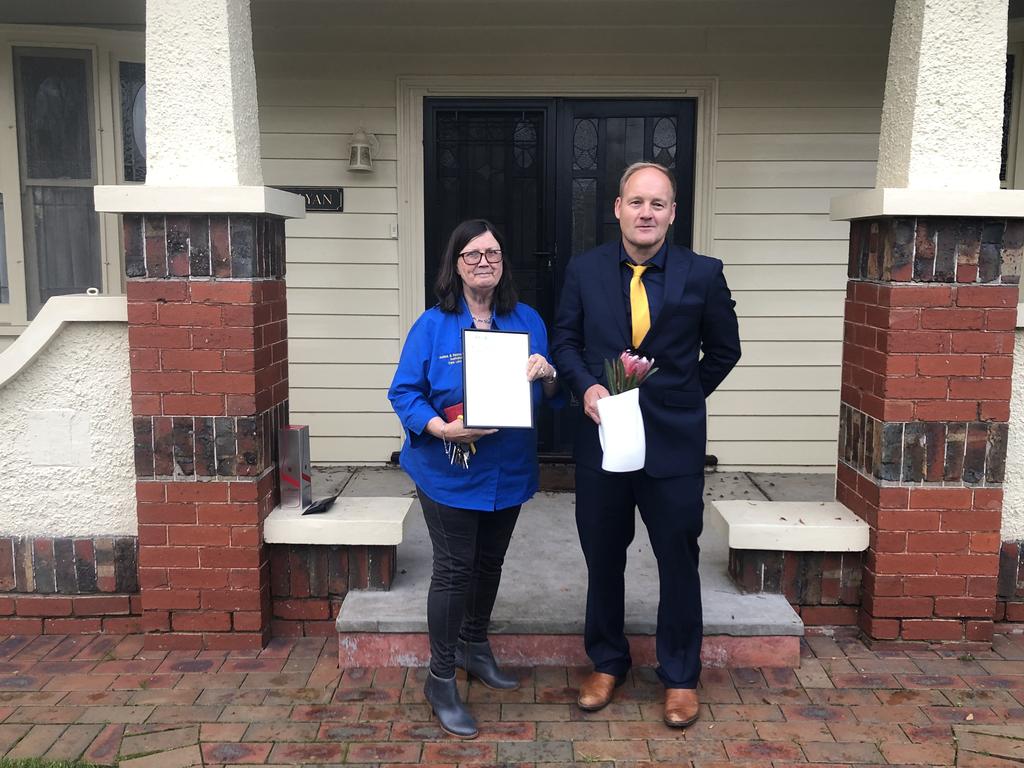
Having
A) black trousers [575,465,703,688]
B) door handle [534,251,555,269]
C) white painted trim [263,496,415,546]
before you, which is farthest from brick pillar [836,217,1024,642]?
door handle [534,251,555,269]

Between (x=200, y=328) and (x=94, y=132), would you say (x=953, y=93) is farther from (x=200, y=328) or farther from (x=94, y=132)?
(x=94, y=132)

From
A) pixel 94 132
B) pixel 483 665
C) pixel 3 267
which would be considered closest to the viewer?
pixel 483 665

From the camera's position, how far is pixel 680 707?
3.08 metres

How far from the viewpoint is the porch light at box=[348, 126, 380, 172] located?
17.4 ft

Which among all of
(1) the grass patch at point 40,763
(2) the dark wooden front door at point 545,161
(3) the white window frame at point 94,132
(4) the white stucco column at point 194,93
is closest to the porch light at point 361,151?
(2) the dark wooden front door at point 545,161

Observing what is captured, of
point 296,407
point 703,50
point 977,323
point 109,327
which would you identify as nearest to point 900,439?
point 977,323

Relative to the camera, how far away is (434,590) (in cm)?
304

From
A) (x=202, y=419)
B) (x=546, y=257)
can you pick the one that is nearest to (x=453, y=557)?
(x=202, y=419)

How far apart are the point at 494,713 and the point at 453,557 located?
63 centimetres

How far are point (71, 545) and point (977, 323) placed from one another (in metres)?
3.79

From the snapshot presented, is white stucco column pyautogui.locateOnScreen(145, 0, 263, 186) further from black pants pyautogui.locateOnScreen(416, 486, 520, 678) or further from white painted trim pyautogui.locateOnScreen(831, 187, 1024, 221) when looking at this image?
white painted trim pyautogui.locateOnScreen(831, 187, 1024, 221)

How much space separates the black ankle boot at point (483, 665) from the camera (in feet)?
10.9

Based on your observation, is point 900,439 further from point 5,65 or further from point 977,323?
point 5,65

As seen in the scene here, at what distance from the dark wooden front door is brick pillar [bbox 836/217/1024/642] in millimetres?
2020
